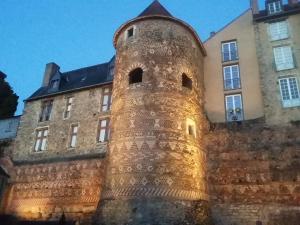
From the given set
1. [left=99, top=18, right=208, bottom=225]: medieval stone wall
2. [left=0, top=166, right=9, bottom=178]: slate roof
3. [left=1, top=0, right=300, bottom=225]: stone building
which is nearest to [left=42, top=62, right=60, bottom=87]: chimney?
[left=1, top=0, right=300, bottom=225]: stone building

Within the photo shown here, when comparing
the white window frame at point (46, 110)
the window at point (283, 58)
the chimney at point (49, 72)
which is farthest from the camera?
the chimney at point (49, 72)

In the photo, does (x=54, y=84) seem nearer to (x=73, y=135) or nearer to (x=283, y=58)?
(x=73, y=135)

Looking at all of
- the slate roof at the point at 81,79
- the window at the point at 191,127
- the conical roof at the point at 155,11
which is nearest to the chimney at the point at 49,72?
the slate roof at the point at 81,79

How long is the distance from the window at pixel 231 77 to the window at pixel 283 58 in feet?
6.17

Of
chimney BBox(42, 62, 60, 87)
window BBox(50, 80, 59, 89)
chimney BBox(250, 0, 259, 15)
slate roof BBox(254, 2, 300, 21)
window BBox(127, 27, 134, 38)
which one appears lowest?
window BBox(50, 80, 59, 89)

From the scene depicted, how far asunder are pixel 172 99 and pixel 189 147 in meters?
2.07

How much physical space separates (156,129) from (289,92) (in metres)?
6.62

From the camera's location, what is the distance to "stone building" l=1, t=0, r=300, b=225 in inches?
438

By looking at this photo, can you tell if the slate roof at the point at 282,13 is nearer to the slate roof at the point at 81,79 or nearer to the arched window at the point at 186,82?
the arched window at the point at 186,82

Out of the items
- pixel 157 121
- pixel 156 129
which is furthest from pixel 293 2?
pixel 156 129

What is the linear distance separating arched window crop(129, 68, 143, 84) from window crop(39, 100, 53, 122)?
678 centimetres

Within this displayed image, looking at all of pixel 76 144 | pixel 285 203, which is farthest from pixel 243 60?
pixel 76 144

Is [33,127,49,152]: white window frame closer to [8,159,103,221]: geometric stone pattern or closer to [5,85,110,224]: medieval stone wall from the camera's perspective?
[5,85,110,224]: medieval stone wall

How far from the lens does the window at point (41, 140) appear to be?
55.3ft
